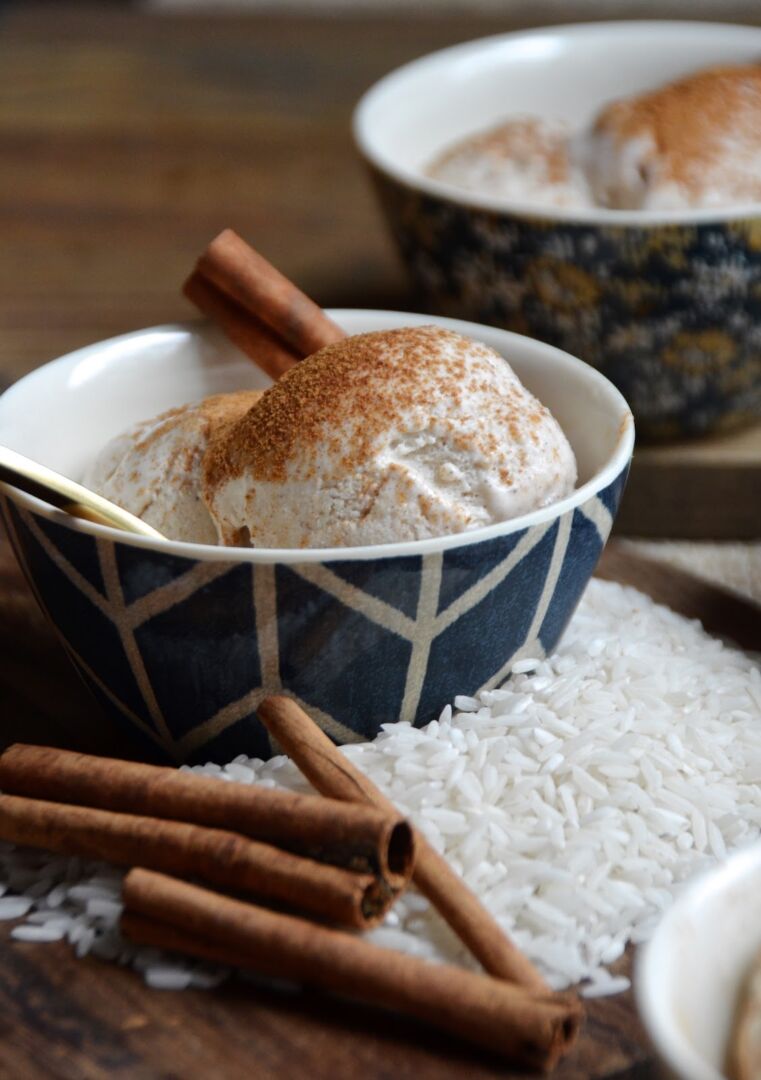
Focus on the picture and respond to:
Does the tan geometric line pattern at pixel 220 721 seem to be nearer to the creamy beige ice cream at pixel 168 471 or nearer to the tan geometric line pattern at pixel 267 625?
the tan geometric line pattern at pixel 267 625

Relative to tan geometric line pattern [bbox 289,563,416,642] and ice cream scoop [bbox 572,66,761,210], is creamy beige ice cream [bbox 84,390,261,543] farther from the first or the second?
ice cream scoop [bbox 572,66,761,210]

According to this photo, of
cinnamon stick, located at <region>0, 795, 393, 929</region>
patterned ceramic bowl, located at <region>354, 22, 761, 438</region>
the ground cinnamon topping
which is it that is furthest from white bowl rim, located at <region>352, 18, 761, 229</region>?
cinnamon stick, located at <region>0, 795, 393, 929</region>

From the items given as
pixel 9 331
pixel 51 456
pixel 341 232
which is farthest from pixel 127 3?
pixel 51 456

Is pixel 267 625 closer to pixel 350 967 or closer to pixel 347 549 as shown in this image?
pixel 347 549

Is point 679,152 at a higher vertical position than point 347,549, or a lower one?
lower

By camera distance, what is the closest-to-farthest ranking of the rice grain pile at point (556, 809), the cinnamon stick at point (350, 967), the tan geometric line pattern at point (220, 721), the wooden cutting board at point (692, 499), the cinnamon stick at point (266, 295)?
the cinnamon stick at point (350, 967), the rice grain pile at point (556, 809), the tan geometric line pattern at point (220, 721), the cinnamon stick at point (266, 295), the wooden cutting board at point (692, 499)

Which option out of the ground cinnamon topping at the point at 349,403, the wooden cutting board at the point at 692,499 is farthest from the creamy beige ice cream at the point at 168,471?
the wooden cutting board at the point at 692,499

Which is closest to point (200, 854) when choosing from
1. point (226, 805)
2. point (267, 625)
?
point (226, 805)
